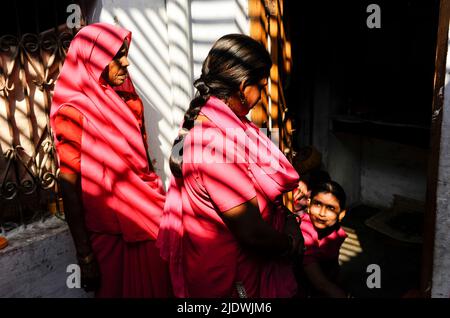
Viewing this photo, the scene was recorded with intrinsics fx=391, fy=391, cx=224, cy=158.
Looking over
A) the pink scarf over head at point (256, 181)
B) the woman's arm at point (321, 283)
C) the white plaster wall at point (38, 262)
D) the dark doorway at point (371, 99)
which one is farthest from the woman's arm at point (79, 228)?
the dark doorway at point (371, 99)

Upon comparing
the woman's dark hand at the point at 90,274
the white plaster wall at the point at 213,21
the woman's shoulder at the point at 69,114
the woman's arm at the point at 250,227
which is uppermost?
the white plaster wall at the point at 213,21

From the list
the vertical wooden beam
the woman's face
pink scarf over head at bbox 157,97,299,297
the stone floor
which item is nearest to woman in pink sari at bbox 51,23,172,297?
pink scarf over head at bbox 157,97,299,297

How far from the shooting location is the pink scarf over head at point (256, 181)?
1.61 metres

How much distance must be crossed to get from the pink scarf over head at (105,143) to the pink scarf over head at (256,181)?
0.36 meters

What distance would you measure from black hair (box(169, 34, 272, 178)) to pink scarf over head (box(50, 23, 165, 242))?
59 centimetres

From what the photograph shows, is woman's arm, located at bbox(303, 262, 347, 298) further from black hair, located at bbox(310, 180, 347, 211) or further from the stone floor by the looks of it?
the stone floor

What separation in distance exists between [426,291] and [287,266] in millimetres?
923

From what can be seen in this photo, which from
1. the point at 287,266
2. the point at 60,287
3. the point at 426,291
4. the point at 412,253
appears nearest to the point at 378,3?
the point at 412,253

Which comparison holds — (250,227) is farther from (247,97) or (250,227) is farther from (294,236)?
(247,97)

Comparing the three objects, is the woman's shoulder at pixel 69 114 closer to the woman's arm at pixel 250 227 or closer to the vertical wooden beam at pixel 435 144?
the woman's arm at pixel 250 227

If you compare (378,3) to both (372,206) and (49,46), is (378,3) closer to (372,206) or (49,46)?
(372,206)

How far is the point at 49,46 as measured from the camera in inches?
99.0

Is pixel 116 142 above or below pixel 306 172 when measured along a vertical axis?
above

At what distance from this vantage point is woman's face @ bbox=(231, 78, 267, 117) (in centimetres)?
164
